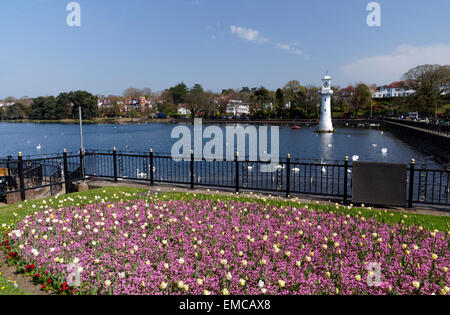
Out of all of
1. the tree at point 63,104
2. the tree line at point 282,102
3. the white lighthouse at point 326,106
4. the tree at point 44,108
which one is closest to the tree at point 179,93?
the tree line at point 282,102

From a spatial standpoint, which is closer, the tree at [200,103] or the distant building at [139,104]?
the tree at [200,103]

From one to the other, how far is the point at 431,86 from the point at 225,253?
291 feet

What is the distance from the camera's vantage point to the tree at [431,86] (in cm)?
7525

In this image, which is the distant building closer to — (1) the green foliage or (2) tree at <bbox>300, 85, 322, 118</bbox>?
(1) the green foliage

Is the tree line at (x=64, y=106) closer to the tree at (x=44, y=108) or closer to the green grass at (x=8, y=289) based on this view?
the tree at (x=44, y=108)

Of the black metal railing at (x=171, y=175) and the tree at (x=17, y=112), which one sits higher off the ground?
the tree at (x=17, y=112)

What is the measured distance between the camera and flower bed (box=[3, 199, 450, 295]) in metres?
5.02

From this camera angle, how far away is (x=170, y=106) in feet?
537

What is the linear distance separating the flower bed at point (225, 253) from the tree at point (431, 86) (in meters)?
82.9

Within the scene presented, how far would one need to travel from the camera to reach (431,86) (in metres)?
76.0

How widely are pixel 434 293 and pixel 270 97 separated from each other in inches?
5112

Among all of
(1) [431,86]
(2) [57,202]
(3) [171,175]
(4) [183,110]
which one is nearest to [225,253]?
(2) [57,202]

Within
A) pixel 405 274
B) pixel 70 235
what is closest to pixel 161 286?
pixel 70 235

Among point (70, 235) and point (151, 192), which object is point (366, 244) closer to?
point (70, 235)
